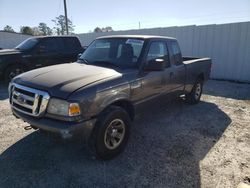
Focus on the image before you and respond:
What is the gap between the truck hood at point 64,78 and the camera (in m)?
2.93

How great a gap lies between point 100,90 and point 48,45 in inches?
274

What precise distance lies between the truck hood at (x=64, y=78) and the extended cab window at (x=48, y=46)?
5691 millimetres

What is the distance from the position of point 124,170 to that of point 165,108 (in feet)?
10.1

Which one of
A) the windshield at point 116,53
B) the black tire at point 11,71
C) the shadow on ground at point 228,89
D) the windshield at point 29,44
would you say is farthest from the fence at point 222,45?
the windshield at point 116,53

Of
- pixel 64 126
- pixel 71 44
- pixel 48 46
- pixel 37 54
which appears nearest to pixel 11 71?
pixel 37 54

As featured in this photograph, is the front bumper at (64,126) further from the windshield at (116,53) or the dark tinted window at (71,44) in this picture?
the dark tinted window at (71,44)

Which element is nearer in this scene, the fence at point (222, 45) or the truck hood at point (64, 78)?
the truck hood at point (64, 78)

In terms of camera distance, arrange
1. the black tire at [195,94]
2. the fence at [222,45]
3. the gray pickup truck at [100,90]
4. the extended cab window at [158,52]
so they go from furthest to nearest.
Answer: the fence at [222,45] → the black tire at [195,94] → the extended cab window at [158,52] → the gray pickup truck at [100,90]

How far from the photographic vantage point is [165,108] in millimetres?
6000

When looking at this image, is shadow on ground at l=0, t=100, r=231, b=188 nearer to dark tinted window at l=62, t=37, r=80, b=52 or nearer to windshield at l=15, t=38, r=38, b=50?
windshield at l=15, t=38, r=38, b=50

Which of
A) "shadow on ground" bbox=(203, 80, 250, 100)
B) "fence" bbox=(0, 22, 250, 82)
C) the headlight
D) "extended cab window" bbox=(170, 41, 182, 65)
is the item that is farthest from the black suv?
the headlight

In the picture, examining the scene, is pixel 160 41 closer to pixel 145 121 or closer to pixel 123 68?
pixel 123 68

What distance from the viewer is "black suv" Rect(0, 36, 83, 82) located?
8295 mm

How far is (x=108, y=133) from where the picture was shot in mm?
3363
